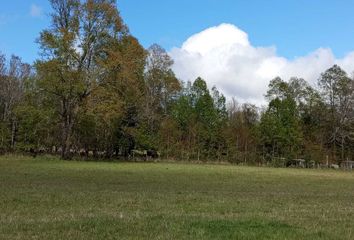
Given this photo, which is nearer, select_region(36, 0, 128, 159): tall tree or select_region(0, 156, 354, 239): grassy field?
select_region(0, 156, 354, 239): grassy field

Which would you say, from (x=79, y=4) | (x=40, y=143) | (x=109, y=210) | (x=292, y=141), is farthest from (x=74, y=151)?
(x=109, y=210)

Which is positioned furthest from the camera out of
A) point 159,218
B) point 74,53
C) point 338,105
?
point 338,105

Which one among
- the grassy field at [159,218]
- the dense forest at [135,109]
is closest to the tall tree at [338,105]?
the dense forest at [135,109]

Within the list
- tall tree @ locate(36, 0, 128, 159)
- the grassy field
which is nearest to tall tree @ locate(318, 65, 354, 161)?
tall tree @ locate(36, 0, 128, 159)

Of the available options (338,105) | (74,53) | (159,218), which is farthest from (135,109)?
(159,218)

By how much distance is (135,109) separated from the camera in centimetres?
7469

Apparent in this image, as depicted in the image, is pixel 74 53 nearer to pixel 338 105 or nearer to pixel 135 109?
pixel 135 109

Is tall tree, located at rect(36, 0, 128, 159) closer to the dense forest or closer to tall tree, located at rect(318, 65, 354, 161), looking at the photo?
the dense forest

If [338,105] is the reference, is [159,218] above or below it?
below

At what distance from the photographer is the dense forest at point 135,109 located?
199ft

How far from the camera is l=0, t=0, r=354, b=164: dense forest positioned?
60562 mm

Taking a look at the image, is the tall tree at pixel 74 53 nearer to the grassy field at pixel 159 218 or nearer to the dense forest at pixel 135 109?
the dense forest at pixel 135 109

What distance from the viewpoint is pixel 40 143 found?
7494 cm

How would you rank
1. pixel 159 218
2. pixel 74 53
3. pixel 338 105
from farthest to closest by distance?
pixel 338 105 → pixel 74 53 → pixel 159 218
